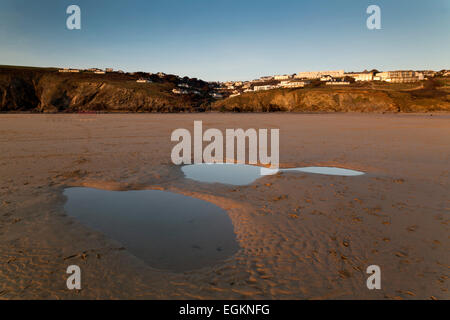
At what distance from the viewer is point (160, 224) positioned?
5.98 meters

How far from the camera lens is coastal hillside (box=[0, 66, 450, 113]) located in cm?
6638

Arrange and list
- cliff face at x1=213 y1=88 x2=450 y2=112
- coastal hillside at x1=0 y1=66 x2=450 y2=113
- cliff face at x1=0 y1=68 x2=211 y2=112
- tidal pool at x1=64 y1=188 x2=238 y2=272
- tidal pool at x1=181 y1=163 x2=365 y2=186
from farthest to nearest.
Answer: cliff face at x1=0 y1=68 x2=211 y2=112
coastal hillside at x1=0 y1=66 x2=450 y2=113
cliff face at x1=213 y1=88 x2=450 y2=112
tidal pool at x1=181 y1=163 x2=365 y2=186
tidal pool at x1=64 y1=188 x2=238 y2=272

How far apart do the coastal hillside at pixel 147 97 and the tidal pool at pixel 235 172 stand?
61315 mm

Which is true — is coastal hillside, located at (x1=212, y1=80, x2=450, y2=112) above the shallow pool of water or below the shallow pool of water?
above

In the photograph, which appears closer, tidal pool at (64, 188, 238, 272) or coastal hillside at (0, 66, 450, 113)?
tidal pool at (64, 188, 238, 272)

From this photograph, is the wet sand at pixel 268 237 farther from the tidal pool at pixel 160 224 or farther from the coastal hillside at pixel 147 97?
the coastal hillside at pixel 147 97

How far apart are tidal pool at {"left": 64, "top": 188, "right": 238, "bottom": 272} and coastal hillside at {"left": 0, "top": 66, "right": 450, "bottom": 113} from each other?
67.4 metres

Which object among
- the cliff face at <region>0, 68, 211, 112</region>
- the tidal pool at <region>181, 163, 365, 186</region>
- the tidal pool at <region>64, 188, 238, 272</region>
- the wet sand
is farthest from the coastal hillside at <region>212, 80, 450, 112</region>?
the tidal pool at <region>64, 188, 238, 272</region>

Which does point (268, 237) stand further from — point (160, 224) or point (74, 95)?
point (74, 95)

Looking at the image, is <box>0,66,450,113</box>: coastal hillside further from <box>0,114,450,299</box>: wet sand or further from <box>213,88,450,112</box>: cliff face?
<box>0,114,450,299</box>: wet sand

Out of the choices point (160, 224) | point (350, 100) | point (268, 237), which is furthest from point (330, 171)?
point (350, 100)

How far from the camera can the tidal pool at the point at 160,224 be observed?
4.61 m

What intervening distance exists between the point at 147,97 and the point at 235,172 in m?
75.1
